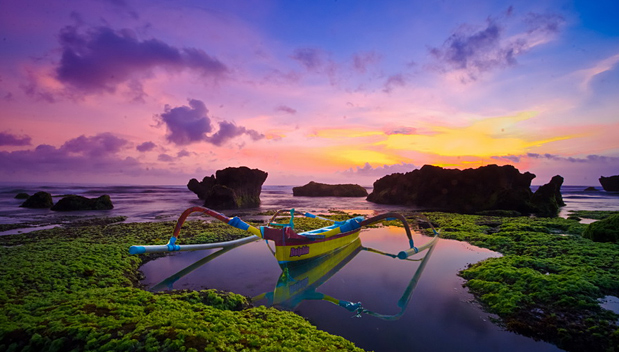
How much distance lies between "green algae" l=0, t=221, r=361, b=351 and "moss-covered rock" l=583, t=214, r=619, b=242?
17890 millimetres

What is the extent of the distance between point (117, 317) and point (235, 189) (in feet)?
124

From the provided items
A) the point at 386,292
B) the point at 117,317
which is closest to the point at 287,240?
the point at 386,292

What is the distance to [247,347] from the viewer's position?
505cm

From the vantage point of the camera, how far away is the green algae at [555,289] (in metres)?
6.48

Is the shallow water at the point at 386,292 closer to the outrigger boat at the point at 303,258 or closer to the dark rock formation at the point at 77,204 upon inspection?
the outrigger boat at the point at 303,258

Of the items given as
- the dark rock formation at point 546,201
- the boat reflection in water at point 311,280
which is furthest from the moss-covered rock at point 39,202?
the dark rock formation at point 546,201

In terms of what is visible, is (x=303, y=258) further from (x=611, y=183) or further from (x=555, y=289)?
(x=611, y=183)

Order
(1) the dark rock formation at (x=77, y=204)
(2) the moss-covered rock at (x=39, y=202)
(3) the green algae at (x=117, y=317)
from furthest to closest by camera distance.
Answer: (2) the moss-covered rock at (x=39, y=202) < (1) the dark rock formation at (x=77, y=204) < (3) the green algae at (x=117, y=317)

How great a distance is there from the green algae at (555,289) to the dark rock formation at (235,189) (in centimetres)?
3287

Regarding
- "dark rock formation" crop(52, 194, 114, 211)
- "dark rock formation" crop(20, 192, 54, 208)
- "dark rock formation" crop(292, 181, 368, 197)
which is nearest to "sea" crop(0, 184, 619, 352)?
"dark rock formation" crop(52, 194, 114, 211)

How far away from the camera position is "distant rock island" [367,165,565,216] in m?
35.2

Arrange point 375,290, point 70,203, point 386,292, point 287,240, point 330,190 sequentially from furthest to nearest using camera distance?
point 330,190, point 70,203, point 287,240, point 375,290, point 386,292

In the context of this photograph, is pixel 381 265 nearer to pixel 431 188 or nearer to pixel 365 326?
pixel 365 326

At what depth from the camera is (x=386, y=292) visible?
9.41 metres
